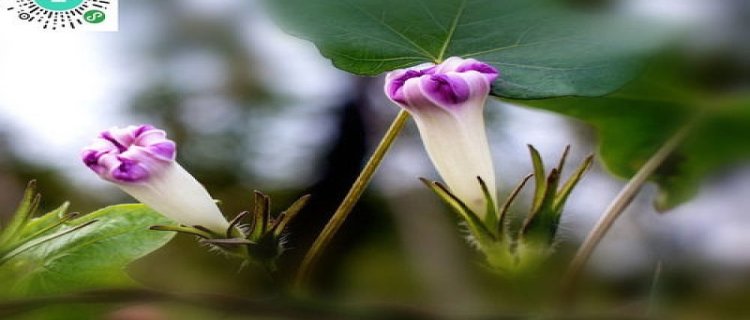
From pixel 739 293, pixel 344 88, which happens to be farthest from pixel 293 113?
pixel 739 293

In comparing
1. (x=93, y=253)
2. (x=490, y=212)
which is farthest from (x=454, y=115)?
(x=93, y=253)

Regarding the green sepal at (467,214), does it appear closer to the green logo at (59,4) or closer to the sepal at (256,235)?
the sepal at (256,235)

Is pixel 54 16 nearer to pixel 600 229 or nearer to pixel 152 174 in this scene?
pixel 152 174

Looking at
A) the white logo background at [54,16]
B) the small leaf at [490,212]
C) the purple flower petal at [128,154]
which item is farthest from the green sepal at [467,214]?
the white logo background at [54,16]

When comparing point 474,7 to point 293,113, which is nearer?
point 474,7

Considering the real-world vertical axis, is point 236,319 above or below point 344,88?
below

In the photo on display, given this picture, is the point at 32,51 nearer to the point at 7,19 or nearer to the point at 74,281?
the point at 7,19
